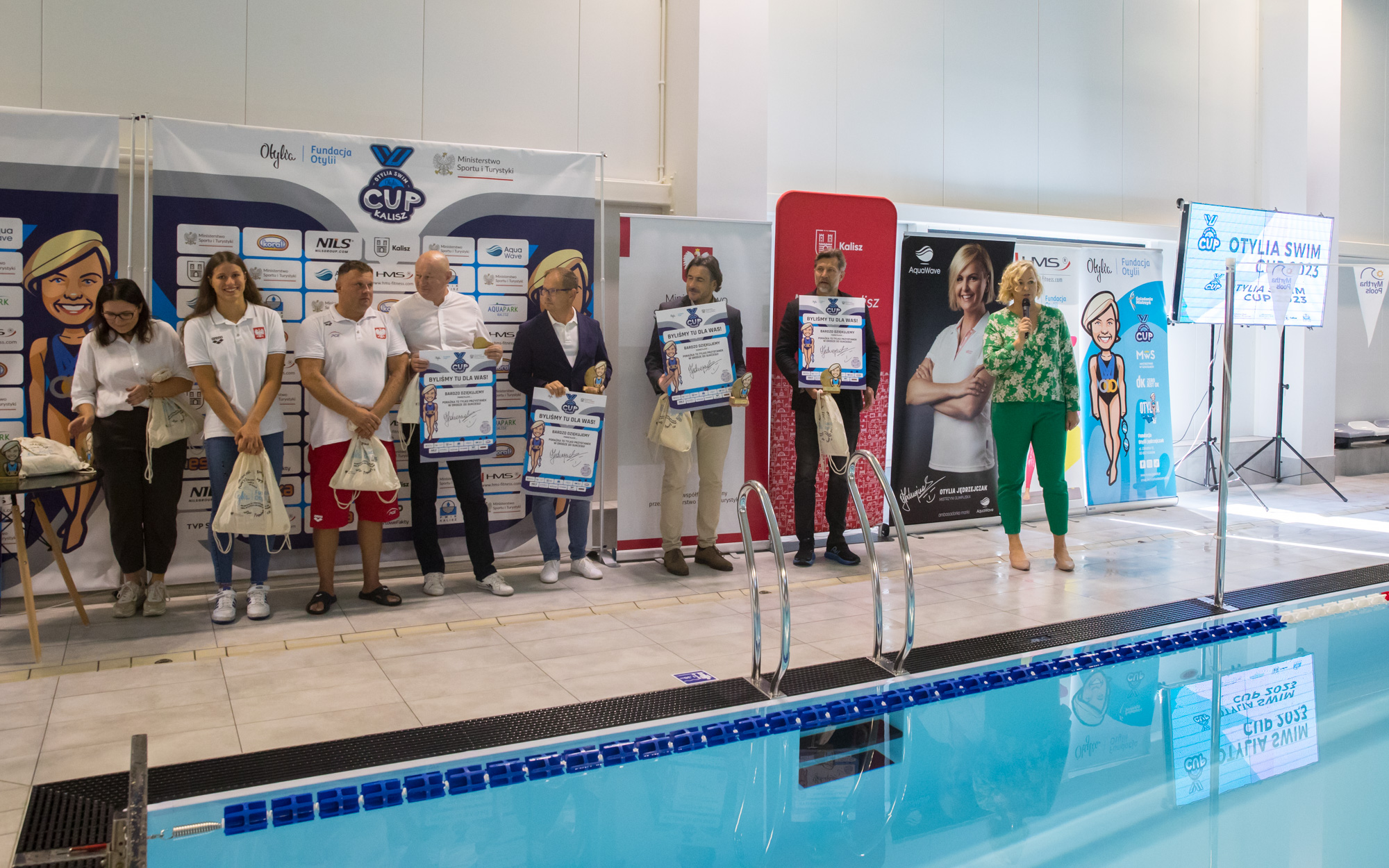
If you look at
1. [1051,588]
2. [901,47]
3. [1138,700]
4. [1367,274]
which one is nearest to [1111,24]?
[901,47]

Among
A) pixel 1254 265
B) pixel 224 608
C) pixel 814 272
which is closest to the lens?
pixel 224 608

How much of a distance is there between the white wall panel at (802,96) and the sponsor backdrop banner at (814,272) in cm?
71

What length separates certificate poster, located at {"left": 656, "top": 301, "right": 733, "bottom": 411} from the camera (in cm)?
557

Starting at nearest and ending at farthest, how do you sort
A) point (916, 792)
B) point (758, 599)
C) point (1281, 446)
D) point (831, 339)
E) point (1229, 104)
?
point (916, 792)
point (758, 599)
point (831, 339)
point (1229, 104)
point (1281, 446)

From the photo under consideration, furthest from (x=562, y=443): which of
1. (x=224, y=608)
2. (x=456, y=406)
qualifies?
(x=224, y=608)

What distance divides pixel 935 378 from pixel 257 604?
180 inches

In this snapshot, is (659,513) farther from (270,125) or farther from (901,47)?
(901,47)

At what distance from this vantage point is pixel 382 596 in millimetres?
4914

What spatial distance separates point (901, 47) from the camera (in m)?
7.39

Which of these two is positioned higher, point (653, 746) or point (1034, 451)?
point (1034, 451)

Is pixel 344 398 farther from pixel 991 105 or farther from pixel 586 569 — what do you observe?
pixel 991 105

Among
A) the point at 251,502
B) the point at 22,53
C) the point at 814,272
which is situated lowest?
the point at 251,502

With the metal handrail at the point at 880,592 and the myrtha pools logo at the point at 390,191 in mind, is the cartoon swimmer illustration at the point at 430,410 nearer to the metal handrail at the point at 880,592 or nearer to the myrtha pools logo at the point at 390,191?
the myrtha pools logo at the point at 390,191

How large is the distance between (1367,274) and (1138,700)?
8.74 metres
